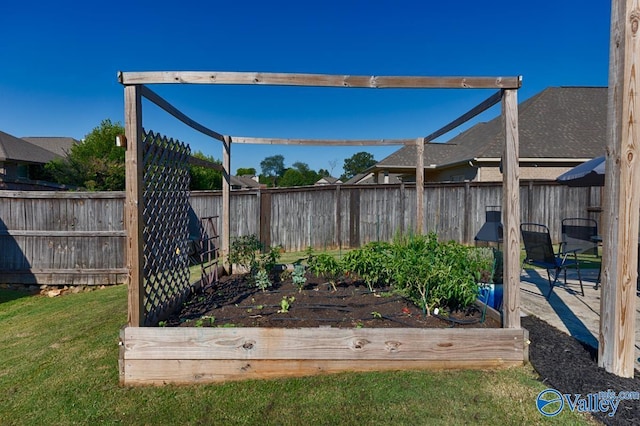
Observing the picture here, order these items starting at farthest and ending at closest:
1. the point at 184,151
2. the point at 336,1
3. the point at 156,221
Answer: the point at 336,1 → the point at 184,151 → the point at 156,221

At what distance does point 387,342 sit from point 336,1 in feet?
24.7

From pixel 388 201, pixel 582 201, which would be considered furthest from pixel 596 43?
pixel 388 201

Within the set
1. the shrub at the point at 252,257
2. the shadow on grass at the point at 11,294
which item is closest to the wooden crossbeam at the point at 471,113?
the shrub at the point at 252,257

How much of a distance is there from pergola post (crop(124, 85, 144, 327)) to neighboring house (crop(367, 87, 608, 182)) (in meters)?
8.49

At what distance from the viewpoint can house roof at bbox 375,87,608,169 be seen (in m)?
10.2

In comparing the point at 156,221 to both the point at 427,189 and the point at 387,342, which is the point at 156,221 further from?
the point at 427,189

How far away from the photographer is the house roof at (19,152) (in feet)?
52.3

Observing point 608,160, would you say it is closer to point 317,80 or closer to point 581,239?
point 317,80

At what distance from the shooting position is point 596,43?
8.41 meters

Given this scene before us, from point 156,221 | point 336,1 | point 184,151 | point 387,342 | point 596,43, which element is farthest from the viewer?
point 596,43

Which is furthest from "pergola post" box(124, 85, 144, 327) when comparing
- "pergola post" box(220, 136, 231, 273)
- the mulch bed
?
the mulch bed

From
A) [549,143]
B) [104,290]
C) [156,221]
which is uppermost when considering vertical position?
[549,143]

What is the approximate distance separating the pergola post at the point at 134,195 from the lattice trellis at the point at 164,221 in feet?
0.67

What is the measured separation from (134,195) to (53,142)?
27.6m
